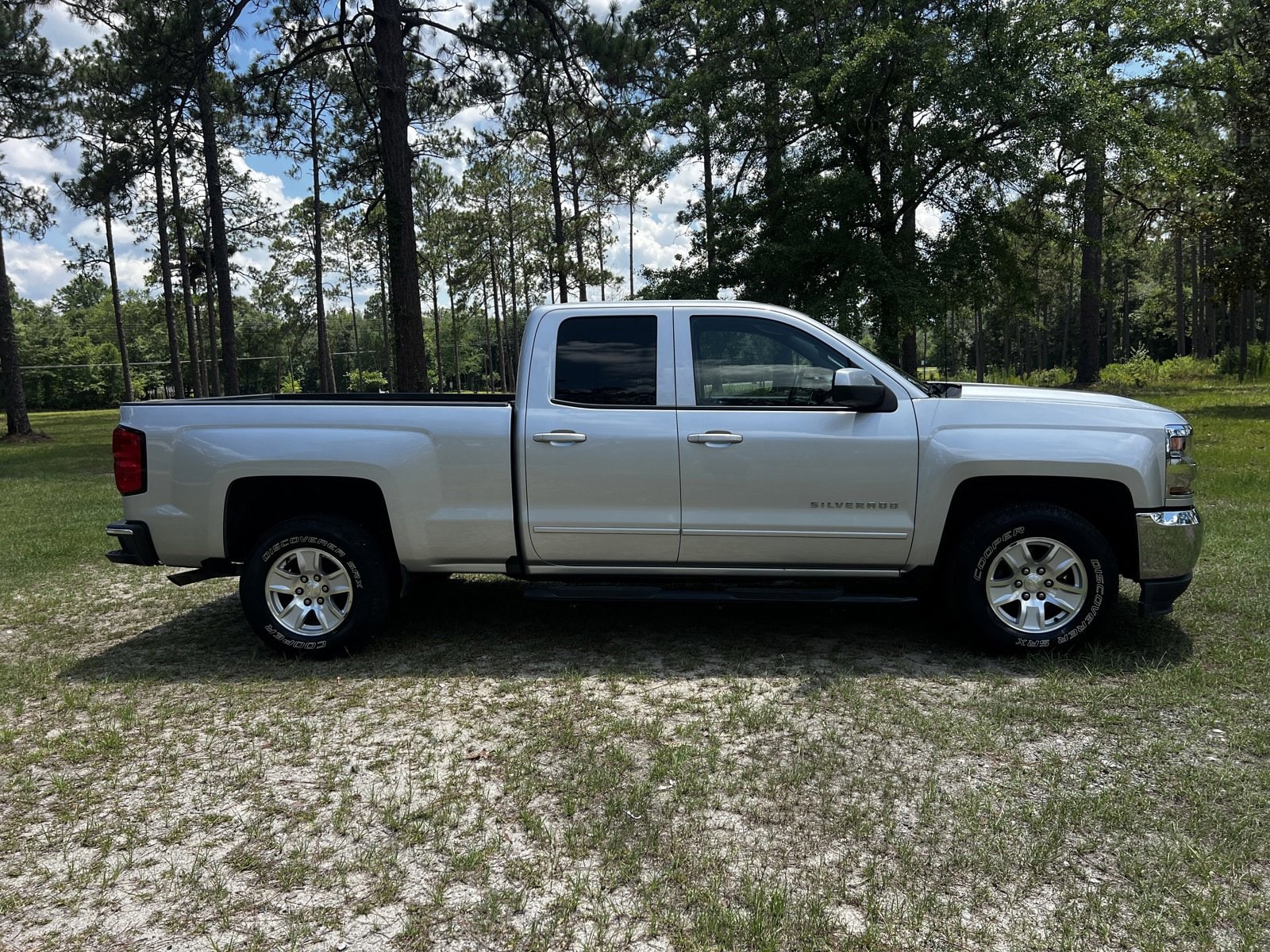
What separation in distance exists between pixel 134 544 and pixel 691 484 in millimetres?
3234

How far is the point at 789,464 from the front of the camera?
465 centimetres

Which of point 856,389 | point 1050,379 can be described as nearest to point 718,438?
point 856,389

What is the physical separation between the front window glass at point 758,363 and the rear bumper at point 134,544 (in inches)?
129

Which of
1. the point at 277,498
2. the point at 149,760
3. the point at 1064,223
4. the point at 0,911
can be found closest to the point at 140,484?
the point at 277,498

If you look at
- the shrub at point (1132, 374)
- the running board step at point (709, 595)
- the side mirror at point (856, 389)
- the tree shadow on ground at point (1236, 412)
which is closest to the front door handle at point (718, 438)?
the side mirror at point (856, 389)

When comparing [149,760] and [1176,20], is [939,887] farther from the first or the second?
[1176,20]

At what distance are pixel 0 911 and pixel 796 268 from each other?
1418 centimetres

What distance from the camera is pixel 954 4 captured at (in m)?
14.0

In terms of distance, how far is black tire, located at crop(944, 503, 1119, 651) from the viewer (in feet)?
15.1

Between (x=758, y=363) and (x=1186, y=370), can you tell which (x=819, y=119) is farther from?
(x=1186, y=370)

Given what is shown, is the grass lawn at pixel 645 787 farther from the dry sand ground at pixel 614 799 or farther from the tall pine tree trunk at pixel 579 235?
the tall pine tree trunk at pixel 579 235

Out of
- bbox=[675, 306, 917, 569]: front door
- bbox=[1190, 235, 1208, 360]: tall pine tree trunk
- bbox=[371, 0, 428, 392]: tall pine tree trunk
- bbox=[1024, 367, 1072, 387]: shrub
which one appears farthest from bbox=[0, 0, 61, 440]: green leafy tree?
bbox=[1190, 235, 1208, 360]: tall pine tree trunk

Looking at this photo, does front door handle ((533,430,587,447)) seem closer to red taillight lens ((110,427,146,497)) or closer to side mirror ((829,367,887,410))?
side mirror ((829,367,887,410))

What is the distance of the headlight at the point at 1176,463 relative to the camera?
4547 mm
